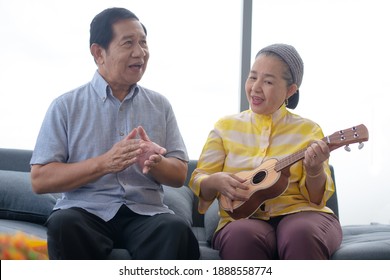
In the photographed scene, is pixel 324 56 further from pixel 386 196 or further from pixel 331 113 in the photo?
pixel 386 196

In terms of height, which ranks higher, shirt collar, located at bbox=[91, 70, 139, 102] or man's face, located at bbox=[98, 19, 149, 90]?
man's face, located at bbox=[98, 19, 149, 90]

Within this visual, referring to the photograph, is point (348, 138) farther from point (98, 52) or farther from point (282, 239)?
point (98, 52)

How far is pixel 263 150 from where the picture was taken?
246 centimetres

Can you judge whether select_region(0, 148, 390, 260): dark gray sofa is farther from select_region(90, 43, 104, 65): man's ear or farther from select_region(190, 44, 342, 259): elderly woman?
select_region(90, 43, 104, 65): man's ear

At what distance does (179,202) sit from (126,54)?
783mm

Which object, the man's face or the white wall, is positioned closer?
the man's face

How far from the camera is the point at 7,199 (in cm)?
280

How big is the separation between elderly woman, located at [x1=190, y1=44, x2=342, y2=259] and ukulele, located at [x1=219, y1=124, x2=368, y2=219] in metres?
0.01

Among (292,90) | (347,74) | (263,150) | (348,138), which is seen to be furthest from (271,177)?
(347,74)

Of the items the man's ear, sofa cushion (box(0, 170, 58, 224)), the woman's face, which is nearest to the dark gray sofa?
sofa cushion (box(0, 170, 58, 224))

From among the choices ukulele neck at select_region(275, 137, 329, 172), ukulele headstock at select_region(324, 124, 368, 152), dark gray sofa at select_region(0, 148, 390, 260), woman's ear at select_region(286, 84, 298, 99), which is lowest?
dark gray sofa at select_region(0, 148, 390, 260)

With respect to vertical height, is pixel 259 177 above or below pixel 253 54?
below

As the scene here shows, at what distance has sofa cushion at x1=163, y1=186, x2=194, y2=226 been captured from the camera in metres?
2.82

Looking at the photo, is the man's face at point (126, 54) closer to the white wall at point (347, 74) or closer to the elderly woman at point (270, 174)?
the elderly woman at point (270, 174)
